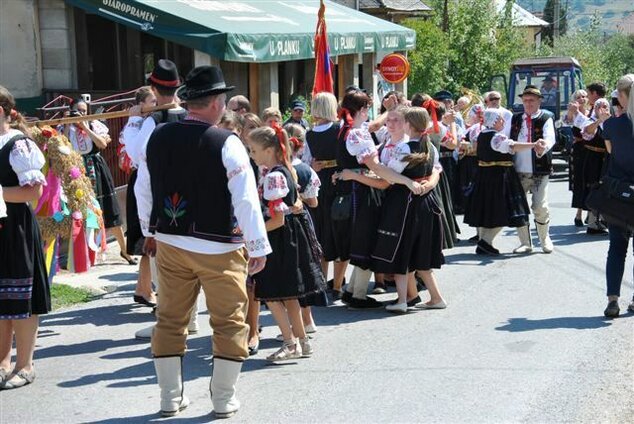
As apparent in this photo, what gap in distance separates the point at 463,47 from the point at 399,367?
29.3 meters

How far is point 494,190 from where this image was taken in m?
10.9

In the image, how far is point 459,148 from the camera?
13.3m

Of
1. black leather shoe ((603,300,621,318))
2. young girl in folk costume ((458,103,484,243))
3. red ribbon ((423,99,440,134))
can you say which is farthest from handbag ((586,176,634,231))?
young girl in folk costume ((458,103,484,243))

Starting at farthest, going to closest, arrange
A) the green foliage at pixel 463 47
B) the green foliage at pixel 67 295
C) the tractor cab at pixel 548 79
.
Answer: the green foliage at pixel 463 47 → the tractor cab at pixel 548 79 → the green foliage at pixel 67 295

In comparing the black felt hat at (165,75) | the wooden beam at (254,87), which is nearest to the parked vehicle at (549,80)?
the wooden beam at (254,87)

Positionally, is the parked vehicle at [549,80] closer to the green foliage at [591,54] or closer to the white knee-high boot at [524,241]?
the white knee-high boot at [524,241]

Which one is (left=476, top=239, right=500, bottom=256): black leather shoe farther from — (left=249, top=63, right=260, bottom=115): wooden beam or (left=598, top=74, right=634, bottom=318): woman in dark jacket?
(left=249, top=63, right=260, bottom=115): wooden beam

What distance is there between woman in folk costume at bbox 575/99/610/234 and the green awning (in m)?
5.38

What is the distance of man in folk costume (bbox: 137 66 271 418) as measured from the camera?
5.32 meters

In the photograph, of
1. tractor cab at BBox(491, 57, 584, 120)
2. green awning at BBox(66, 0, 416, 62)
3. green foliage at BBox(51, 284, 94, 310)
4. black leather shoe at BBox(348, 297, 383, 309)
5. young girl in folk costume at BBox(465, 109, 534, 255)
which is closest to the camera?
black leather shoe at BBox(348, 297, 383, 309)

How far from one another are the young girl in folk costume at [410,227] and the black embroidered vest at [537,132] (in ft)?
9.03

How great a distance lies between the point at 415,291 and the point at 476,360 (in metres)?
1.78

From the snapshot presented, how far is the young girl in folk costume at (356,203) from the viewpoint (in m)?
8.21

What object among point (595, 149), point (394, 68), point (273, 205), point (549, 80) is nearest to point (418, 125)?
point (273, 205)
